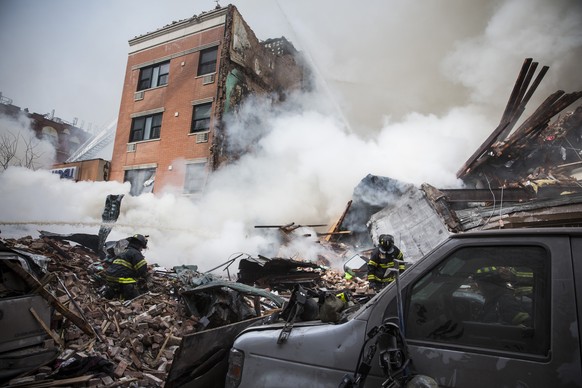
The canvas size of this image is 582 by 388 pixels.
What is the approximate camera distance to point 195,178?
16.0 meters

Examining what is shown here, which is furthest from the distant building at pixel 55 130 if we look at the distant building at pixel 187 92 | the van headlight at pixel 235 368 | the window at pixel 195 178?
the van headlight at pixel 235 368

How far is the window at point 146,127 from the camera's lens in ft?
59.1

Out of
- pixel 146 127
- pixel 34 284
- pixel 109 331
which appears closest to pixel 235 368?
pixel 34 284

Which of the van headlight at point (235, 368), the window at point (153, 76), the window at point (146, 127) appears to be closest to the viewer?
the van headlight at point (235, 368)

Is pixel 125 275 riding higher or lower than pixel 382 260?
lower

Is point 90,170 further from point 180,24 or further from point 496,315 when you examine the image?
point 496,315

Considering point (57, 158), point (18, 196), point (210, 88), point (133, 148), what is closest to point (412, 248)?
point (210, 88)

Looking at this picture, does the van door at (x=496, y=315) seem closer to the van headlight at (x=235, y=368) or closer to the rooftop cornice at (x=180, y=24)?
the van headlight at (x=235, y=368)

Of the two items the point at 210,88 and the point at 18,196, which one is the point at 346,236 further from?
the point at 18,196

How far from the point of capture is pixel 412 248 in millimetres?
9828

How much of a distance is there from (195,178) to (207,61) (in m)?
6.74

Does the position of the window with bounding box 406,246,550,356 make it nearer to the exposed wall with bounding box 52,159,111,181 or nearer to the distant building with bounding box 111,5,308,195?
the distant building with bounding box 111,5,308,195

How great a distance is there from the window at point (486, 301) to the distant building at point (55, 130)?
143 ft

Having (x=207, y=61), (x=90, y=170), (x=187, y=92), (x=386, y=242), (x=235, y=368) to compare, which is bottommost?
(x=235, y=368)
